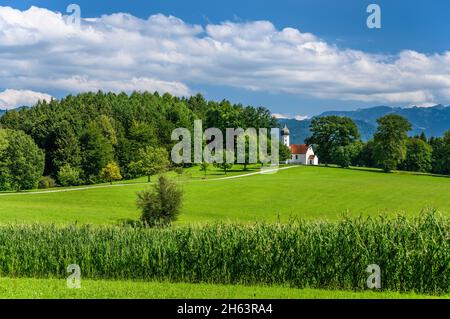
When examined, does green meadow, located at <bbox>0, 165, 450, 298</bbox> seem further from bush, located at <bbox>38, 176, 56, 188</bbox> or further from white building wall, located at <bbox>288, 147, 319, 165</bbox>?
white building wall, located at <bbox>288, 147, 319, 165</bbox>

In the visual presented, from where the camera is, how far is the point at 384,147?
101 m

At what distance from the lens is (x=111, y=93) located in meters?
138

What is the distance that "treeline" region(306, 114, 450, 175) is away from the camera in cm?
10075

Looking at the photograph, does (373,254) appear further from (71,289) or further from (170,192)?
(170,192)

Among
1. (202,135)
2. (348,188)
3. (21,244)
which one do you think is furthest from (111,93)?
(21,244)

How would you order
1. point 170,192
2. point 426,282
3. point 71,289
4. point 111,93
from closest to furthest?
1. point 71,289
2. point 426,282
3. point 170,192
4. point 111,93

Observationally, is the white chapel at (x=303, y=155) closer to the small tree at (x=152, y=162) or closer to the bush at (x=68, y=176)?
the small tree at (x=152, y=162)

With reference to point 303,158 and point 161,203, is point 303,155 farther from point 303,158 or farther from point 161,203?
point 161,203

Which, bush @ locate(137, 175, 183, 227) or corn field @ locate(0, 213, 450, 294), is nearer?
corn field @ locate(0, 213, 450, 294)

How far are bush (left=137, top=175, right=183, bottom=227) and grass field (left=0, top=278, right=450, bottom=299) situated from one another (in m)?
23.0

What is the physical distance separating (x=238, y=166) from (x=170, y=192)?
62.2m

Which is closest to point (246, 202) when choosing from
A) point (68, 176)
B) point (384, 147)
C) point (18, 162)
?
point (68, 176)

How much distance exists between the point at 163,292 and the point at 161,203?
84.6 ft

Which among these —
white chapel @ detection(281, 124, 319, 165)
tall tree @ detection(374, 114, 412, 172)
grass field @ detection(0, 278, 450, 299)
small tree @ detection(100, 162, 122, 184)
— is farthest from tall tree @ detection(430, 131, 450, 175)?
grass field @ detection(0, 278, 450, 299)
